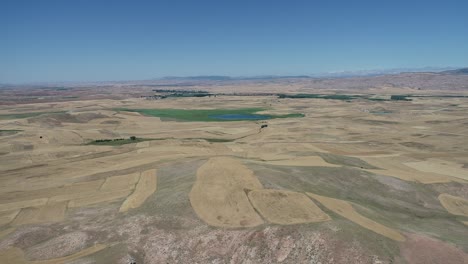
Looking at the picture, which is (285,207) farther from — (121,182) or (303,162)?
(121,182)

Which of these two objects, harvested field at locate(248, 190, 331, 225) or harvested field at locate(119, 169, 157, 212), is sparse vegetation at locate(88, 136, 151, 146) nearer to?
harvested field at locate(119, 169, 157, 212)

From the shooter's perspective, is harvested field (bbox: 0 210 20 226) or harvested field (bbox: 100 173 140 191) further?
harvested field (bbox: 100 173 140 191)

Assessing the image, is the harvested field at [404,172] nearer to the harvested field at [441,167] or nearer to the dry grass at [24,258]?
the harvested field at [441,167]

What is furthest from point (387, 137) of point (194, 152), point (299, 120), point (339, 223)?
point (339, 223)

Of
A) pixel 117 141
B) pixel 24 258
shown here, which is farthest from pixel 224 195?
pixel 117 141

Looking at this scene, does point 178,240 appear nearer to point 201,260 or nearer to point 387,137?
point 201,260

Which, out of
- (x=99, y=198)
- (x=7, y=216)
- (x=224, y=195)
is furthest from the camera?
(x=99, y=198)

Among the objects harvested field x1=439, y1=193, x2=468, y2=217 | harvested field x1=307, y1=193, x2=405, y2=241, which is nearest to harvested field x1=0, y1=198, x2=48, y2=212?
harvested field x1=307, y1=193, x2=405, y2=241
